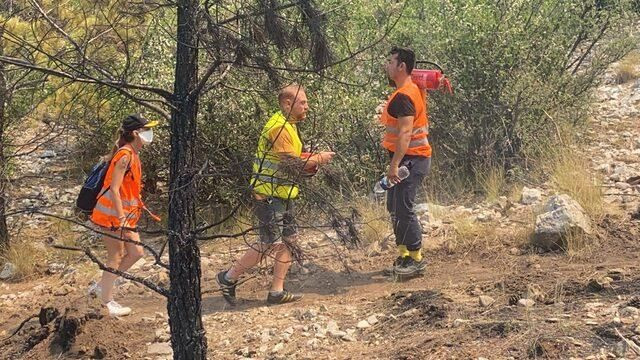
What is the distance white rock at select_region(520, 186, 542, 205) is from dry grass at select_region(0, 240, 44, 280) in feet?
15.0

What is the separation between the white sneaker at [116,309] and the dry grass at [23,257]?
1.75m

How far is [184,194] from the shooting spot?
3.30 meters

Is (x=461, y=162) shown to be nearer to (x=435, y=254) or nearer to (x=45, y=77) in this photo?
(x=435, y=254)

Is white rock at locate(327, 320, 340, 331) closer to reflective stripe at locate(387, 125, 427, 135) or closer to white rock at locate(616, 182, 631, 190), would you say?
reflective stripe at locate(387, 125, 427, 135)

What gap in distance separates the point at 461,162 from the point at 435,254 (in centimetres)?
231

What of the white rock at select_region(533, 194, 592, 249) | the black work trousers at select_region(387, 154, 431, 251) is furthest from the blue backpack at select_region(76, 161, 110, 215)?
the white rock at select_region(533, 194, 592, 249)

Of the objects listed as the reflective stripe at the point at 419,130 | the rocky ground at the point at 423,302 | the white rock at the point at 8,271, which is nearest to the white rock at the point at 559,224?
the rocky ground at the point at 423,302

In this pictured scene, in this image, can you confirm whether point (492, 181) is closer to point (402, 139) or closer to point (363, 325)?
point (402, 139)

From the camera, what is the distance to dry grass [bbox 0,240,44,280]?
7.14 m

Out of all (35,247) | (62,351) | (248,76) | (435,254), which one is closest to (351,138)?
Answer: (435,254)

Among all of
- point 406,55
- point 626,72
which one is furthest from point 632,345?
point 626,72

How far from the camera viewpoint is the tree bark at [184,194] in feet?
10.8

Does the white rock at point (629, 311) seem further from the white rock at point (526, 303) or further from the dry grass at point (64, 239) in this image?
the dry grass at point (64, 239)

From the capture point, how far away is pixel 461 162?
8.61 meters
